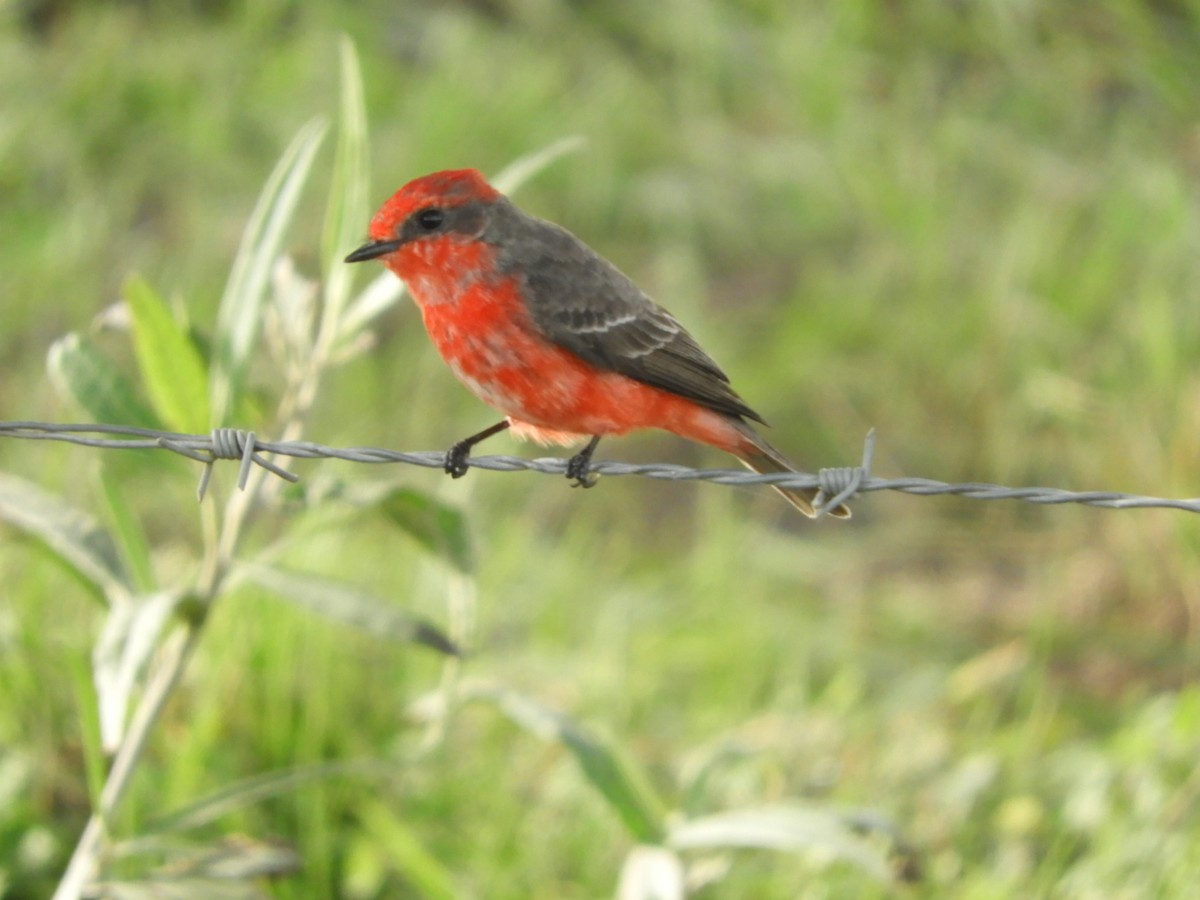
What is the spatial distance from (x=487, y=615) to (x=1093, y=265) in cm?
353

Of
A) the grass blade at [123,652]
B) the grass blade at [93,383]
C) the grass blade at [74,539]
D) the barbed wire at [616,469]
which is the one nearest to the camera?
the barbed wire at [616,469]

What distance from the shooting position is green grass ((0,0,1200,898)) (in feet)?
14.3

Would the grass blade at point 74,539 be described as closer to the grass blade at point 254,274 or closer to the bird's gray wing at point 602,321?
the grass blade at point 254,274

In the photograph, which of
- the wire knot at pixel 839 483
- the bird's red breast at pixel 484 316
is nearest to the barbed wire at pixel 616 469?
the wire knot at pixel 839 483

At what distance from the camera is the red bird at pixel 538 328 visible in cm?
354

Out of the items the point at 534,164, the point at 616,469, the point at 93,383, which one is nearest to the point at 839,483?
the point at 616,469

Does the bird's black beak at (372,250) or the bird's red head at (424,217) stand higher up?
the bird's red head at (424,217)

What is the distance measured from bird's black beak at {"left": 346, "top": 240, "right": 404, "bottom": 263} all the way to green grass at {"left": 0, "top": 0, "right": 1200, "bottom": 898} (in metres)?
0.44

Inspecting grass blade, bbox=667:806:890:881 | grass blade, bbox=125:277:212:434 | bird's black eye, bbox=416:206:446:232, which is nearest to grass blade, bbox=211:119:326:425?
grass blade, bbox=125:277:212:434

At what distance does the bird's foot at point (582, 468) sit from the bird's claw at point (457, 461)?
0.22 metres

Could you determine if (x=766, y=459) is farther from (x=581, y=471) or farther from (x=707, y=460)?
(x=707, y=460)

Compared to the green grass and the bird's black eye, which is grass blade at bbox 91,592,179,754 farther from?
the bird's black eye

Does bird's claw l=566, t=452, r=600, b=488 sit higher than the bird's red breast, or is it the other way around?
the bird's red breast

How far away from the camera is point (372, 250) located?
11.3ft
